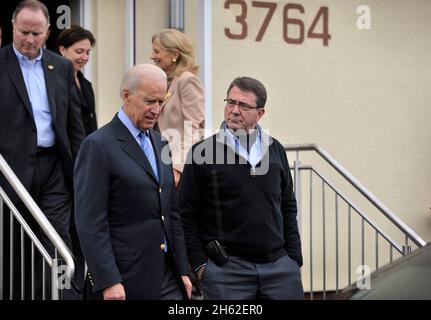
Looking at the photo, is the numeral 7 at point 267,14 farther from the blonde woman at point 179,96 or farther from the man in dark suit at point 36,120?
the man in dark suit at point 36,120

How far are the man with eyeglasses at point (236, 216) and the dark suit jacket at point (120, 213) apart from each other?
72 centimetres

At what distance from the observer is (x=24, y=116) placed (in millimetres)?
6758

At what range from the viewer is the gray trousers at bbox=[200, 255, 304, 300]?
243 inches

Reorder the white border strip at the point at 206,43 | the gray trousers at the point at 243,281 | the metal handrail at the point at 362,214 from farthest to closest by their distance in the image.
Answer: the white border strip at the point at 206,43 → the metal handrail at the point at 362,214 → the gray trousers at the point at 243,281

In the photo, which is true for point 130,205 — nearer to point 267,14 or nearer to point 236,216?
point 236,216

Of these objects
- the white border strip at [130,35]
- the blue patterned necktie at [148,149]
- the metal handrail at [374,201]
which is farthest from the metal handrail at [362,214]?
the blue patterned necktie at [148,149]

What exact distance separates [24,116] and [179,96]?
4.37ft

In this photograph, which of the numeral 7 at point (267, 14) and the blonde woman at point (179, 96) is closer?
the blonde woman at point (179, 96)

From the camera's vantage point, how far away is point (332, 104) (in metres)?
10.5

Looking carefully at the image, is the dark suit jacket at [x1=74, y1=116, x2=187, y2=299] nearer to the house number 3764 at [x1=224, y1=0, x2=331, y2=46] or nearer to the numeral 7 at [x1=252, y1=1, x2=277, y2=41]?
the house number 3764 at [x1=224, y1=0, x2=331, y2=46]

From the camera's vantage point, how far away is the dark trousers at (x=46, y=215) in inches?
265

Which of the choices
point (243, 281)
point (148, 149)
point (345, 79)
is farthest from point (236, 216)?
point (345, 79)

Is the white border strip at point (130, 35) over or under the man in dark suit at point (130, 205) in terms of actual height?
over
